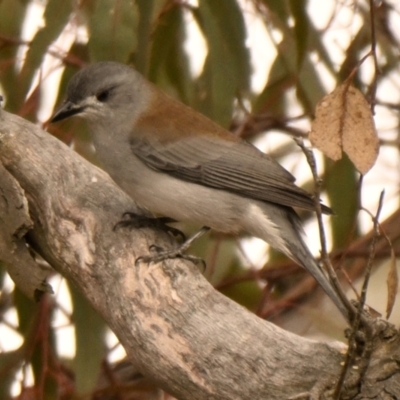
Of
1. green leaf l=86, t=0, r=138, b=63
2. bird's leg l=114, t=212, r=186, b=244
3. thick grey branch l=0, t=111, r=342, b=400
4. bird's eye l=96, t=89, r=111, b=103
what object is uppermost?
green leaf l=86, t=0, r=138, b=63

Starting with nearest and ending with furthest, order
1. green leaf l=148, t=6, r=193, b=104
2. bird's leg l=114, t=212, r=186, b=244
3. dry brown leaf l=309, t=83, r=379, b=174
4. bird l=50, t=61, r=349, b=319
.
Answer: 1. dry brown leaf l=309, t=83, r=379, b=174
2. bird's leg l=114, t=212, r=186, b=244
3. bird l=50, t=61, r=349, b=319
4. green leaf l=148, t=6, r=193, b=104

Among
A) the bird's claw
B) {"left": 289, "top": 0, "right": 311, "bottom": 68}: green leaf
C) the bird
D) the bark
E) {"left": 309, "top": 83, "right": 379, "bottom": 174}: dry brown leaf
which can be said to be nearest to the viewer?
{"left": 309, "top": 83, "right": 379, "bottom": 174}: dry brown leaf

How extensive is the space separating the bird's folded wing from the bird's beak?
7.6 inches

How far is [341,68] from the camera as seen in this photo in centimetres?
289

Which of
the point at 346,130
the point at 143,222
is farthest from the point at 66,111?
the point at 346,130

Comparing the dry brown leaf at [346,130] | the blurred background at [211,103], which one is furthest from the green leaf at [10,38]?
the dry brown leaf at [346,130]

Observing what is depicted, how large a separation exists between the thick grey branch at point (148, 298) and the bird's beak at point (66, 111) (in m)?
0.06

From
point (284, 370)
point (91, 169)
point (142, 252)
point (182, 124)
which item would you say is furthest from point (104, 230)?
point (284, 370)

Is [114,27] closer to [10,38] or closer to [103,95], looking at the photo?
[103,95]

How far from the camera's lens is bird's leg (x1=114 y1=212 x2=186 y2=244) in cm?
227

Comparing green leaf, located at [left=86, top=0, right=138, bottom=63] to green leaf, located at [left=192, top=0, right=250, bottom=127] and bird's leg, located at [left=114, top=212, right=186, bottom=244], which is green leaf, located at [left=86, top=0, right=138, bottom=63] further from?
bird's leg, located at [left=114, top=212, right=186, bottom=244]

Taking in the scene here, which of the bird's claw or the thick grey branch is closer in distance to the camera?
the thick grey branch

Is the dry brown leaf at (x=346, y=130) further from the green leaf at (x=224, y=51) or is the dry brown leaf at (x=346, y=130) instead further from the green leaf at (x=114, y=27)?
the green leaf at (x=224, y=51)

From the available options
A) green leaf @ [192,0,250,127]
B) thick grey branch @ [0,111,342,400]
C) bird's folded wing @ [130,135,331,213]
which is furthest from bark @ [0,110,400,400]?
green leaf @ [192,0,250,127]
